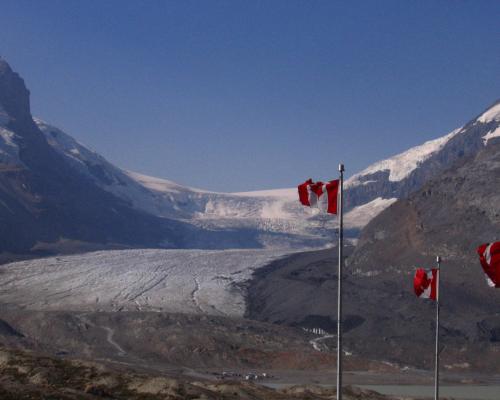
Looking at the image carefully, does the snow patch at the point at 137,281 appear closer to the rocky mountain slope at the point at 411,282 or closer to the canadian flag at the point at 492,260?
the rocky mountain slope at the point at 411,282

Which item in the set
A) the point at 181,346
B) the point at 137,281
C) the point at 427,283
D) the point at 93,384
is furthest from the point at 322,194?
the point at 137,281

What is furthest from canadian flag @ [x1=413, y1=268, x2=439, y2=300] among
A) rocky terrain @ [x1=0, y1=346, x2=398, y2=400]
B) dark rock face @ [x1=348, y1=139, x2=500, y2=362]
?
dark rock face @ [x1=348, y1=139, x2=500, y2=362]

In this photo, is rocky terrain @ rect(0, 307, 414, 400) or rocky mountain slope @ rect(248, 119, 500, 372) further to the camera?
rocky mountain slope @ rect(248, 119, 500, 372)

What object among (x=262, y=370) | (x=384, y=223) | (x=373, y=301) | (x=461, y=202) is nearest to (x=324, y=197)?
(x=262, y=370)

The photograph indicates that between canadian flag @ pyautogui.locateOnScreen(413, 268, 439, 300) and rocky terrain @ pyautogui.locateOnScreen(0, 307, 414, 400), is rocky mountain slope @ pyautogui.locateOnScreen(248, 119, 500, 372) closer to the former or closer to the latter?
rocky terrain @ pyautogui.locateOnScreen(0, 307, 414, 400)

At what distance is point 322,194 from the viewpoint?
30219 mm

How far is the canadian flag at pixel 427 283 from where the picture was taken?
131 feet

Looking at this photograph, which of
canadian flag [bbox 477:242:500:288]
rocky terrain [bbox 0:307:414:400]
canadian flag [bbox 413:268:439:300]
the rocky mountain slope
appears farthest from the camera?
the rocky mountain slope

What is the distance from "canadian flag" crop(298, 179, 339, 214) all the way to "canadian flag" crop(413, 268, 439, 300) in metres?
11.3

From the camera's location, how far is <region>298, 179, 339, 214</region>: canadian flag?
30000 mm

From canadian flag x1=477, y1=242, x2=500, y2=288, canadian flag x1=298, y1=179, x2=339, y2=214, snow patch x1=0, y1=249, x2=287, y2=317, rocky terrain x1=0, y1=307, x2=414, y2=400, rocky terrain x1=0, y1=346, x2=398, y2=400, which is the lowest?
rocky terrain x1=0, y1=307, x2=414, y2=400

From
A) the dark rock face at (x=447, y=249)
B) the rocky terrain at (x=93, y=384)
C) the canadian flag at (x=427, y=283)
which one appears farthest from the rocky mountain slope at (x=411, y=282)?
the canadian flag at (x=427, y=283)

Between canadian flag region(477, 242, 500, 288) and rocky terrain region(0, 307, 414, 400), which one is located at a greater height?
canadian flag region(477, 242, 500, 288)

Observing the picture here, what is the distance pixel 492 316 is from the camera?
3839 inches
